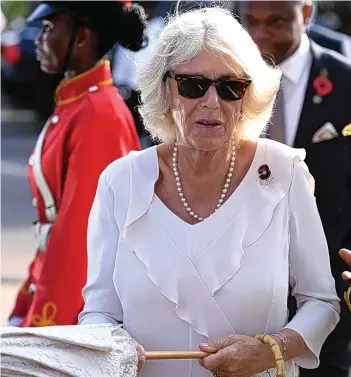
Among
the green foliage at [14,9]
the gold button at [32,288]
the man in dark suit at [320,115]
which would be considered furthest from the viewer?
the green foliage at [14,9]

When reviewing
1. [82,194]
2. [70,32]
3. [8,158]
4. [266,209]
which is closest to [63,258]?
[82,194]

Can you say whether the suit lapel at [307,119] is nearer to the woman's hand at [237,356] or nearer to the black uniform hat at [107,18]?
the black uniform hat at [107,18]

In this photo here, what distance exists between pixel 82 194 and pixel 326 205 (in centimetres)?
94

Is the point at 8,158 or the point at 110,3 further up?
the point at 110,3

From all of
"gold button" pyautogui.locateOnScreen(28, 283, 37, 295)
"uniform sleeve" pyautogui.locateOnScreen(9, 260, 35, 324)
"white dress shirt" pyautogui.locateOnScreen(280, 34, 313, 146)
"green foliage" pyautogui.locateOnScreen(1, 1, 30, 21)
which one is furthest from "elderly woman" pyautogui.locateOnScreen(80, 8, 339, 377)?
"green foliage" pyautogui.locateOnScreen(1, 1, 30, 21)

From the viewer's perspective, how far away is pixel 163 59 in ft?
10.5

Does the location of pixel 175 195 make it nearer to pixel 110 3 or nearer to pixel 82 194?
pixel 82 194

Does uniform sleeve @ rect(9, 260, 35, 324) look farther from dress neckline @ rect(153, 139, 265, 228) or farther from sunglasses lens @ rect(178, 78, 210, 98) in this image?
sunglasses lens @ rect(178, 78, 210, 98)

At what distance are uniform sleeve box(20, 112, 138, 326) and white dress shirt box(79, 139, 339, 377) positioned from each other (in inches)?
32.0

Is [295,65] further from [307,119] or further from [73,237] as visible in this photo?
[73,237]

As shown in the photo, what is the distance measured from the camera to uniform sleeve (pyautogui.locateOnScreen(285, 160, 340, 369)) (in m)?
3.12

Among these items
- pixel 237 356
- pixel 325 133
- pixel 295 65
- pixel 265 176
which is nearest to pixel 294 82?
pixel 295 65

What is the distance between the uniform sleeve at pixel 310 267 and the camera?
3.12m

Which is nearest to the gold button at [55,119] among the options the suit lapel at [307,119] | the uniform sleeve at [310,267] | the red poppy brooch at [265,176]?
the suit lapel at [307,119]
